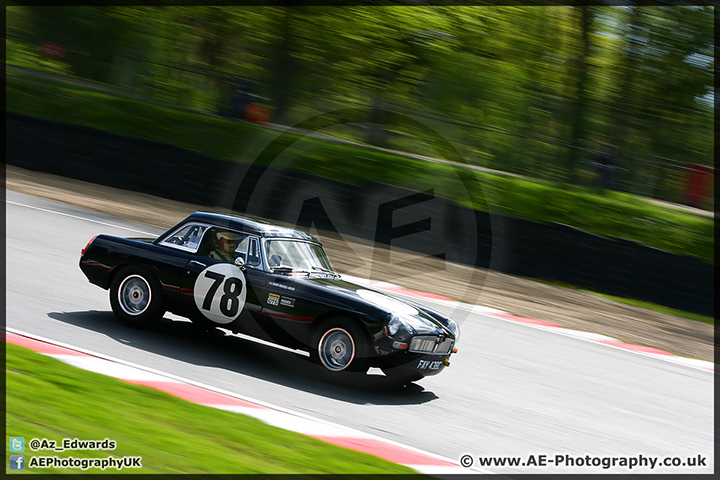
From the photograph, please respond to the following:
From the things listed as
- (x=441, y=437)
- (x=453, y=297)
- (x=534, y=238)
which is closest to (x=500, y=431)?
(x=441, y=437)

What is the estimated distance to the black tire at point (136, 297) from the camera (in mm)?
6492

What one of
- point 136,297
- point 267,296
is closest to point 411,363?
point 267,296

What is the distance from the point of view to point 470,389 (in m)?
6.69

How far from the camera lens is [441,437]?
5379mm

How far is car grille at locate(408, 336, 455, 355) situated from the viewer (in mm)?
5917

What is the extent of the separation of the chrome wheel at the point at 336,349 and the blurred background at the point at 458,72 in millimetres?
10275

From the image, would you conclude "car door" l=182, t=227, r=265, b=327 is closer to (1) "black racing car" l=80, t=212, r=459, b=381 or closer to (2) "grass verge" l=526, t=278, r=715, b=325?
(1) "black racing car" l=80, t=212, r=459, b=381

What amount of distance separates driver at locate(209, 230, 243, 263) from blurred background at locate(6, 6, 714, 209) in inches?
403

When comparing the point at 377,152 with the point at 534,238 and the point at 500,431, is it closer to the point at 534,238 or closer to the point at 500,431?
the point at 534,238

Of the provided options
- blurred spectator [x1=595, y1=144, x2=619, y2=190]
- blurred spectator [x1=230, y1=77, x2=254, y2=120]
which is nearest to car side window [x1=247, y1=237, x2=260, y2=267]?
blurred spectator [x1=595, y1=144, x2=619, y2=190]

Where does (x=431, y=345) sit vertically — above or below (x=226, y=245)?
below

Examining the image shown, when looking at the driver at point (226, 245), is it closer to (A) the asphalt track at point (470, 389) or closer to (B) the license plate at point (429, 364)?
(A) the asphalt track at point (470, 389)

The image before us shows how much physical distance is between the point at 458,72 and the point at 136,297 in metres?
12.9

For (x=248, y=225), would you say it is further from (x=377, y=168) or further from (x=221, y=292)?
(x=377, y=168)
